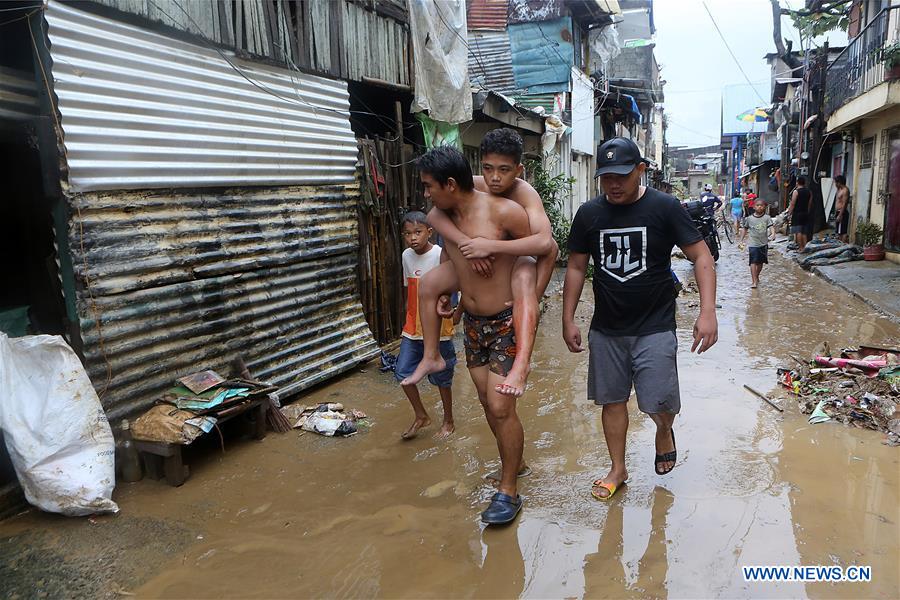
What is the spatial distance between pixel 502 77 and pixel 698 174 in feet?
204

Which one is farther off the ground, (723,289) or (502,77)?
(502,77)

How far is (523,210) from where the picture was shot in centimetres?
318

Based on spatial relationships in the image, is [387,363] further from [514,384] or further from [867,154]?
[867,154]

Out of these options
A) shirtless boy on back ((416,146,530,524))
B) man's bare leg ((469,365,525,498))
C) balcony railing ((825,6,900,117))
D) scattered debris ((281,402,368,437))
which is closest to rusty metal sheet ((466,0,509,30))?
balcony railing ((825,6,900,117))

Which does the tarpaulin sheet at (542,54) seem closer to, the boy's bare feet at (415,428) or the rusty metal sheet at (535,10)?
the rusty metal sheet at (535,10)

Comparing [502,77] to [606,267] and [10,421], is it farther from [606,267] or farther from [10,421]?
[10,421]

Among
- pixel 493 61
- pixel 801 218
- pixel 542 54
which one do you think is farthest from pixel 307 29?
pixel 801 218

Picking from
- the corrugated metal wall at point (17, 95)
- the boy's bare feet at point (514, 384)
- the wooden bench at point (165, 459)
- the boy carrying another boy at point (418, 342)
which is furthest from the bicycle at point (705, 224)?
the corrugated metal wall at point (17, 95)

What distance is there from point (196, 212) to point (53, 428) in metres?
1.78

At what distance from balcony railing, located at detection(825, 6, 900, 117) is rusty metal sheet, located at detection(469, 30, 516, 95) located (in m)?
7.24

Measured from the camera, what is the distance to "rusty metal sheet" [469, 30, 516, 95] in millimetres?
14031

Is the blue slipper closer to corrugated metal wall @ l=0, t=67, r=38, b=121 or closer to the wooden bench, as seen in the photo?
the wooden bench

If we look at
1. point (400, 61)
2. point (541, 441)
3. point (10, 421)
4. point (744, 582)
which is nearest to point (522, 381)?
point (744, 582)

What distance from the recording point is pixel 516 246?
307cm
